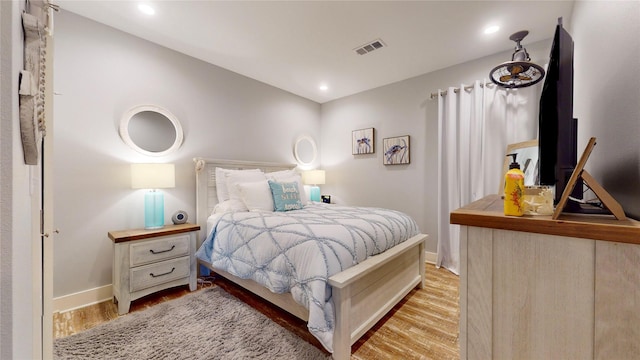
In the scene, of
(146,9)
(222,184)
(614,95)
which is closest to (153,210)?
(222,184)

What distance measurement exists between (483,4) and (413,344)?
9.04 ft

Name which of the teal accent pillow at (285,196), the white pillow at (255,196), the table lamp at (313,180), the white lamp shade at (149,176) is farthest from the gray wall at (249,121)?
the teal accent pillow at (285,196)

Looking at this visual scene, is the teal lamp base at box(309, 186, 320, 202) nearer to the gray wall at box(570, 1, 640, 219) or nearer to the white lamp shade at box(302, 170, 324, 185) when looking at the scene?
the white lamp shade at box(302, 170, 324, 185)

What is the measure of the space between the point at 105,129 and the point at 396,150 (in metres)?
3.46

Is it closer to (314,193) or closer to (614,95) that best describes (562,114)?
(614,95)

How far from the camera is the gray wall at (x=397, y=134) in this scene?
315 cm

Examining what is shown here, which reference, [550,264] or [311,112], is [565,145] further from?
[311,112]

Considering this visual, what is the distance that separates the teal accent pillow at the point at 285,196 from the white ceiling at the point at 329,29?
5.16ft

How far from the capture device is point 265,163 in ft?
11.5

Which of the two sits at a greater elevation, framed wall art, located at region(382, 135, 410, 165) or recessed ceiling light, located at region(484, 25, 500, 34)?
recessed ceiling light, located at region(484, 25, 500, 34)

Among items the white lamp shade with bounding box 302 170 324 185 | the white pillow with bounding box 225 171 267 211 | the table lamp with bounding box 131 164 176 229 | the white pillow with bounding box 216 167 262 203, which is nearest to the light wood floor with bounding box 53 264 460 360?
the table lamp with bounding box 131 164 176 229

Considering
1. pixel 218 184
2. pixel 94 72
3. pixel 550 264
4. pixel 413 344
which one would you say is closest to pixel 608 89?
pixel 550 264

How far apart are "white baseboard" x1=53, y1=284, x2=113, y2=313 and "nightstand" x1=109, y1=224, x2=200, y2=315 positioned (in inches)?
5.9

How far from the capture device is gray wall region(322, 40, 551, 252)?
3154 millimetres
